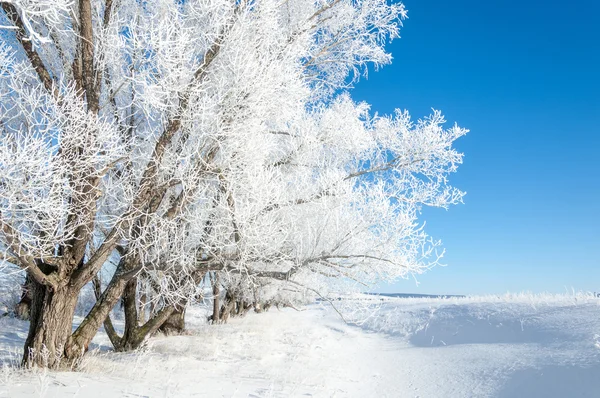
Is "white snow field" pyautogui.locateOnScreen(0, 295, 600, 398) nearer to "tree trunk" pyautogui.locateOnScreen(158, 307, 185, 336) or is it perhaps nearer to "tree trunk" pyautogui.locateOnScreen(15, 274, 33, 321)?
"tree trunk" pyautogui.locateOnScreen(158, 307, 185, 336)

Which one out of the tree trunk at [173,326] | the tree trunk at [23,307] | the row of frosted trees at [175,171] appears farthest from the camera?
the tree trunk at [23,307]

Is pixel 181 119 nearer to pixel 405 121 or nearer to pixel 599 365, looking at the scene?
pixel 405 121

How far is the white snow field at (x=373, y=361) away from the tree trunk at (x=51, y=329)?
0.43 meters

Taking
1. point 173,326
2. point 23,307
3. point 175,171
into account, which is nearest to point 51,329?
point 175,171

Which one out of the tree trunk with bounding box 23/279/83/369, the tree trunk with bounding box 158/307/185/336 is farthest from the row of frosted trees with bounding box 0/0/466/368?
the tree trunk with bounding box 158/307/185/336

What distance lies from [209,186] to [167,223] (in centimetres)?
101

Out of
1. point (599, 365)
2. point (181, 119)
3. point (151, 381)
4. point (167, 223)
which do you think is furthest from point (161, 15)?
point (599, 365)

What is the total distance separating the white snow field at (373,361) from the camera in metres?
6.22

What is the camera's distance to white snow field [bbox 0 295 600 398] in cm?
622

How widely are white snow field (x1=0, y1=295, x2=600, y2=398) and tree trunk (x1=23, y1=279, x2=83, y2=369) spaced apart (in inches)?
16.9

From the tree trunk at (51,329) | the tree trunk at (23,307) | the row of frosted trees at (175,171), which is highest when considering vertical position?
the row of frosted trees at (175,171)

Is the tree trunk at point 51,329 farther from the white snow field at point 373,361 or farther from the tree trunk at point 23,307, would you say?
the tree trunk at point 23,307

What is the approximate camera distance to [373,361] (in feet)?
34.6

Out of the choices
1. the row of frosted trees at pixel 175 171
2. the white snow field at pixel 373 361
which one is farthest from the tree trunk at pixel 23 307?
the row of frosted trees at pixel 175 171
